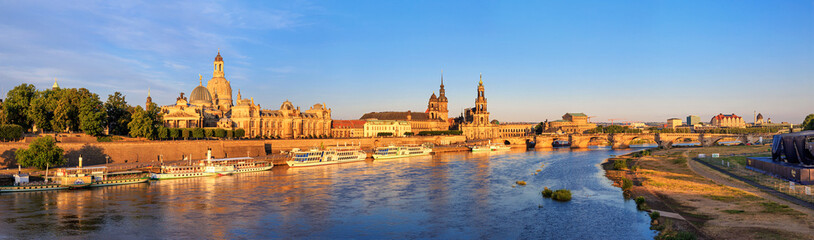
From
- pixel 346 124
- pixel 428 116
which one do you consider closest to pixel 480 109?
pixel 428 116

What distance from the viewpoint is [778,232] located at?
24.9m

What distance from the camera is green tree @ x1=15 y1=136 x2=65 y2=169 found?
165ft

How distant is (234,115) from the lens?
102 m

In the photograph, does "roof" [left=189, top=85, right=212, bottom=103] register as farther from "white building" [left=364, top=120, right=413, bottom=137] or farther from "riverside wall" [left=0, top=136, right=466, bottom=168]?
"white building" [left=364, top=120, right=413, bottom=137]

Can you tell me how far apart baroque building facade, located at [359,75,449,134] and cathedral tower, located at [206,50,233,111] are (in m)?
60.4

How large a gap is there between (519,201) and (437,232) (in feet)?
41.8

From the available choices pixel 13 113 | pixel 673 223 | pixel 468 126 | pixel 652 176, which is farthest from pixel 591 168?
pixel 468 126

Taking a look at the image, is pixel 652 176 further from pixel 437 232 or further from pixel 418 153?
pixel 418 153

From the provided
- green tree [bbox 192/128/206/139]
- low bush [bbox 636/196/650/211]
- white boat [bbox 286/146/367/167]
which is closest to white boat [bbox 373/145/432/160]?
white boat [bbox 286/146/367/167]

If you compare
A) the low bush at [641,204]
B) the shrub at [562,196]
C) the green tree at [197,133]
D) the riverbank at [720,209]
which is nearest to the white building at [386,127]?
the green tree at [197,133]

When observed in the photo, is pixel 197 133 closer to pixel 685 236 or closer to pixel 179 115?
pixel 179 115

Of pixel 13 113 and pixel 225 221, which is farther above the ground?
pixel 13 113

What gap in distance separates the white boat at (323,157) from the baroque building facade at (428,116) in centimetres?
8645

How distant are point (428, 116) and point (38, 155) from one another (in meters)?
143
